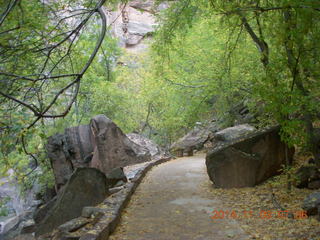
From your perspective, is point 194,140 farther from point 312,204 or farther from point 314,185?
point 312,204

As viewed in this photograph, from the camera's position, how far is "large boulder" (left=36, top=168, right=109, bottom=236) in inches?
348

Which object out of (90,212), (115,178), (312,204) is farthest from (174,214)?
(115,178)

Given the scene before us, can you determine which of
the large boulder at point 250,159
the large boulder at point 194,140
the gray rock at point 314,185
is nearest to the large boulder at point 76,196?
the large boulder at point 250,159

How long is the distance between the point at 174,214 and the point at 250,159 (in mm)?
3195

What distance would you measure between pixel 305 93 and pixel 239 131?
7192 mm

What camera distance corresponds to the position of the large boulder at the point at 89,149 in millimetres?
14758

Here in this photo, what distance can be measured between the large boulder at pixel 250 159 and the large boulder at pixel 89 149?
279 inches

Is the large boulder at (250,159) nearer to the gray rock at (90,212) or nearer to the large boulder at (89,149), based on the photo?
the gray rock at (90,212)

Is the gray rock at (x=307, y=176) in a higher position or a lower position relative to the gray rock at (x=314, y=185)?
higher

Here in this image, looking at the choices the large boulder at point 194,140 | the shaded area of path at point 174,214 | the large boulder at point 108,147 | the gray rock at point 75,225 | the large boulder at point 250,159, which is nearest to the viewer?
the shaded area of path at point 174,214

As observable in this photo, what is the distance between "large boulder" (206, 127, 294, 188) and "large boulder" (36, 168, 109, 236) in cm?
368

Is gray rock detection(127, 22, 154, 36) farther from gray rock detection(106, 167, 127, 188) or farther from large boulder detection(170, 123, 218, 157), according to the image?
gray rock detection(106, 167, 127, 188)

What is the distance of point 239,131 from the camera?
13422 millimetres

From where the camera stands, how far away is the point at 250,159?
8.90m
